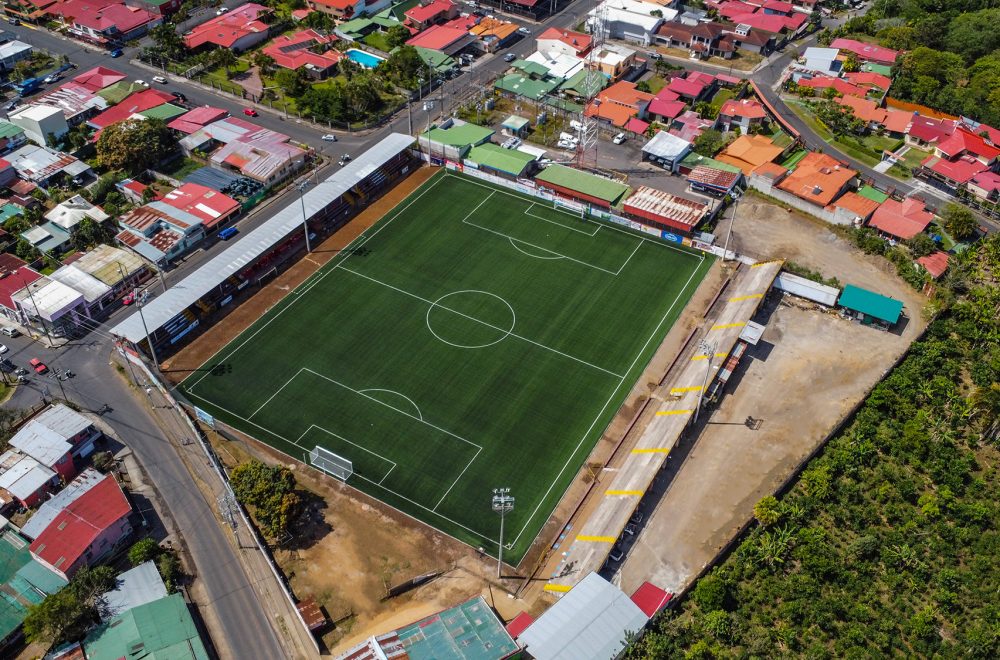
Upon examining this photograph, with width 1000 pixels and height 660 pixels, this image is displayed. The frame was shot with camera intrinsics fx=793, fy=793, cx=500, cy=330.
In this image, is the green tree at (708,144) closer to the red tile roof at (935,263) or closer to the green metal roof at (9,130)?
the red tile roof at (935,263)

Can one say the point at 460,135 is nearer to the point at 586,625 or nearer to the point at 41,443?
the point at 41,443

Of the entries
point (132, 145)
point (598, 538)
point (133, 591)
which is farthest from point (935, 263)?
point (132, 145)

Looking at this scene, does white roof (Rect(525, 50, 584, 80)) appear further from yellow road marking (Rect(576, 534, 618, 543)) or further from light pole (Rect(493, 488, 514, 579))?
yellow road marking (Rect(576, 534, 618, 543))

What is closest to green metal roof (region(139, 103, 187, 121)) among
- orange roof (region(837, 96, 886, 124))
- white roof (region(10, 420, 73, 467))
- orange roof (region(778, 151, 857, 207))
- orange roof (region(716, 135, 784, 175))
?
white roof (region(10, 420, 73, 467))

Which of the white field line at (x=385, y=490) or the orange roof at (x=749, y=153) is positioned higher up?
the orange roof at (x=749, y=153)

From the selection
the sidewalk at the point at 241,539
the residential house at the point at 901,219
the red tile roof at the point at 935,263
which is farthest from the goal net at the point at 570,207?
the sidewalk at the point at 241,539

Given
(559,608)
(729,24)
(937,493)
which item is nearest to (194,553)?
(559,608)
